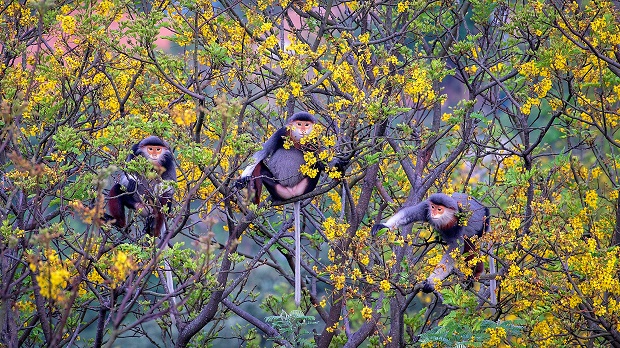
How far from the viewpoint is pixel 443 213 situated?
639 centimetres

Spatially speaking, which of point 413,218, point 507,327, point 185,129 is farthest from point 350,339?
point 185,129

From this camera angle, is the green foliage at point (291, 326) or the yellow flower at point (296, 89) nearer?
the yellow flower at point (296, 89)

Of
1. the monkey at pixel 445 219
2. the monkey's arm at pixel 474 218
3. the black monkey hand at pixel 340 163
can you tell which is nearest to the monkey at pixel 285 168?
the black monkey hand at pixel 340 163

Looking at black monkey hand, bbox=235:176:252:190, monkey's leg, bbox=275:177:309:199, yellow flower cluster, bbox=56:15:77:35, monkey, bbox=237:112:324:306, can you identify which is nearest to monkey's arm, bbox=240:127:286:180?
monkey, bbox=237:112:324:306

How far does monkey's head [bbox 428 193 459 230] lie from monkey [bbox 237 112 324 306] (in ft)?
2.93

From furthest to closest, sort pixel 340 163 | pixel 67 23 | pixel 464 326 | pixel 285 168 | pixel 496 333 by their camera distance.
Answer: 1. pixel 285 168
2. pixel 340 163
3. pixel 67 23
4. pixel 464 326
5. pixel 496 333

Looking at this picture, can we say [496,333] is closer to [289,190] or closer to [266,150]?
[289,190]

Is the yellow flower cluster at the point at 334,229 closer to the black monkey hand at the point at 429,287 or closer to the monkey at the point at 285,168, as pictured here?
the monkey at the point at 285,168

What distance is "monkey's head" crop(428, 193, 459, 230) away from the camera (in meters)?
6.38

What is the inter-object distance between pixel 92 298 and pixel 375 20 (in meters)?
3.24

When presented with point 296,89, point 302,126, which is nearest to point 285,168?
point 302,126

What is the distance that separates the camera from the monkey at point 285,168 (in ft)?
20.3

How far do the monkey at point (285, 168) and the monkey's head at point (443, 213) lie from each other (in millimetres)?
892

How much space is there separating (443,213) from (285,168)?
1.35m
